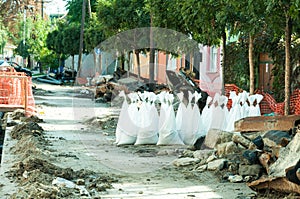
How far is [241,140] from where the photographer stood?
10.5 metres

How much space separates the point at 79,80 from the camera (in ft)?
148

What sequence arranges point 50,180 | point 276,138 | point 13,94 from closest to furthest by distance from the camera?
1. point 50,180
2. point 276,138
3. point 13,94

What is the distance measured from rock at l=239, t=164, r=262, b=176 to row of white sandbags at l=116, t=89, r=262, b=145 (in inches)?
156

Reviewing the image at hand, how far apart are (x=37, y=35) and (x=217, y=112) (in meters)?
60.8

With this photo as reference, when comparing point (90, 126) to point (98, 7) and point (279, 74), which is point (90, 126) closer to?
point (279, 74)

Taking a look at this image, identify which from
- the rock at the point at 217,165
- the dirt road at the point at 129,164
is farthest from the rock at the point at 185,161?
the rock at the point at 217,165

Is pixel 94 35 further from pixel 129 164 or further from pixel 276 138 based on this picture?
pixel 276 138

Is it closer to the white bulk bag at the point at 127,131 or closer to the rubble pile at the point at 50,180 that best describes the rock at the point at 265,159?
the rubble pile at the point at 50,180

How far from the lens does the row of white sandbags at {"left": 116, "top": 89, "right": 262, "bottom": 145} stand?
13.3 m

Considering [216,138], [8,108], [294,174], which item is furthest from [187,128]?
[8,108]

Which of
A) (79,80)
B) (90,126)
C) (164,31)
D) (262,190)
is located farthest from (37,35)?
(262,190)

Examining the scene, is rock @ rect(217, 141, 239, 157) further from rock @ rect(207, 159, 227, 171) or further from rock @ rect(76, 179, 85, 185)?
rock @ rect(76, 179, 85, 185)

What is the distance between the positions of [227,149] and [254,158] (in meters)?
1.05

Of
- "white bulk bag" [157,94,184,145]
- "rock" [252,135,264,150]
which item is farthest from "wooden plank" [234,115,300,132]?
"white bulk bag" [157,94,184,145]
